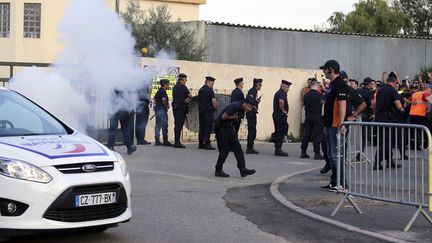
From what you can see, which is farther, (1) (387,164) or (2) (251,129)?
(2) (251,129)

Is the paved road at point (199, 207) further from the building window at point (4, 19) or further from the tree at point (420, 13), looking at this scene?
the tree at point (420, 13)

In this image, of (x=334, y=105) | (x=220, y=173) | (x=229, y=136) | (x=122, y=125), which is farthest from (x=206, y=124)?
(x=334, y=105)

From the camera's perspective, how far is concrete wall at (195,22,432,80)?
26375 millimetres

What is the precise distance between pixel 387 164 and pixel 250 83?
13242mm

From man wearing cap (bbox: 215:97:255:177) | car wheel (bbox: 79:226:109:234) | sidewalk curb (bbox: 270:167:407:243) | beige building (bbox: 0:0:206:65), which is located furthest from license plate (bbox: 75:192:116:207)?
beige building (bbox: 0:0:206:65)

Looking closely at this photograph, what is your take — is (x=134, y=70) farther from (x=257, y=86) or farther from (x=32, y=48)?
(x=32, y=48)

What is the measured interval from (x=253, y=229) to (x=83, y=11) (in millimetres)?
5550

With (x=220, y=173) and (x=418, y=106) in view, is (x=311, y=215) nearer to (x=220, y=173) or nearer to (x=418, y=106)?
(x=220, y=173)

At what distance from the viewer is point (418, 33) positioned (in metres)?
50.9

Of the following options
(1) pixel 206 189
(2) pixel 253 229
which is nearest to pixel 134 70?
(1) pixel 206 189

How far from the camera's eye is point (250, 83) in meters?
21.3

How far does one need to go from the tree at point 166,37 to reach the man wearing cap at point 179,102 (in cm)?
667

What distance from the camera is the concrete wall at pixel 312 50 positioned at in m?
26.4

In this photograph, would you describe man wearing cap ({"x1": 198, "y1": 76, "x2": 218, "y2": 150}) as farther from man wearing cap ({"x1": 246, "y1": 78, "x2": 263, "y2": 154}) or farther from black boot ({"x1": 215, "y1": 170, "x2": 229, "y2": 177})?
black boot ({"x1": 215, "y1": 170, "x2": 229, "y2": 177})
